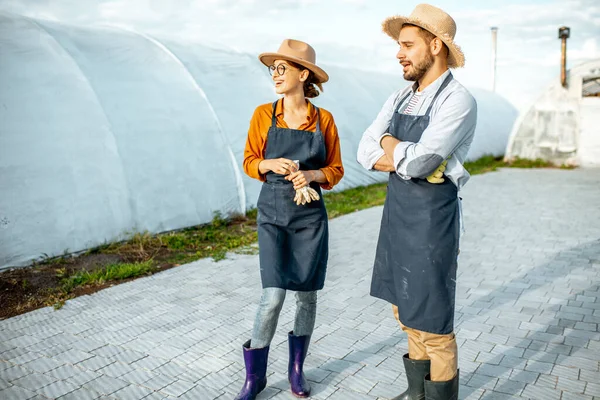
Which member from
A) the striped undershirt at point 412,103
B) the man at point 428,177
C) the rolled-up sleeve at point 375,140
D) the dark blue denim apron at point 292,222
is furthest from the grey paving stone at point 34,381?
the striped undershirt at point 412,103

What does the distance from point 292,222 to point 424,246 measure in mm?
773

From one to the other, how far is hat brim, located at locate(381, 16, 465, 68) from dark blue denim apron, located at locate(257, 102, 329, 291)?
2.07 ft

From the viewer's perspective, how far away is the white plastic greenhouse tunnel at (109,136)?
608 centimetres

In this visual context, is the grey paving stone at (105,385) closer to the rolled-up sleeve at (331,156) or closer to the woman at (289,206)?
the woman at (289,206)

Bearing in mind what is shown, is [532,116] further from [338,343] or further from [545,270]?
[338,343]

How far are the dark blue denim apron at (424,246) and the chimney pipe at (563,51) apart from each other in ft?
50.6

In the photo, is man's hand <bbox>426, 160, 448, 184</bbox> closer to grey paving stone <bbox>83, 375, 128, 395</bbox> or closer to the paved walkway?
the paved walkway

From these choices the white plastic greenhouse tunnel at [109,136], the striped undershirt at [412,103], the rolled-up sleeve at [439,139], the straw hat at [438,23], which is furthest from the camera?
the white plastic greenhouse tunnel at [109,136]

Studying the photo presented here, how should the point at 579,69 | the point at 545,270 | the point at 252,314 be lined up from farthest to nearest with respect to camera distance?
the point at 579,69, the point at 545,270, the point at 252,314

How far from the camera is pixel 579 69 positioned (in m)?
16.4

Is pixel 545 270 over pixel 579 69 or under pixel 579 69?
under

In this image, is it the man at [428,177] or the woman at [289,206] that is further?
the woman at [289,206]

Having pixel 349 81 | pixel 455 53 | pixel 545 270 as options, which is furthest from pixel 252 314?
pixel 349 81

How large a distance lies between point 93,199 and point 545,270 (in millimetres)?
5043
